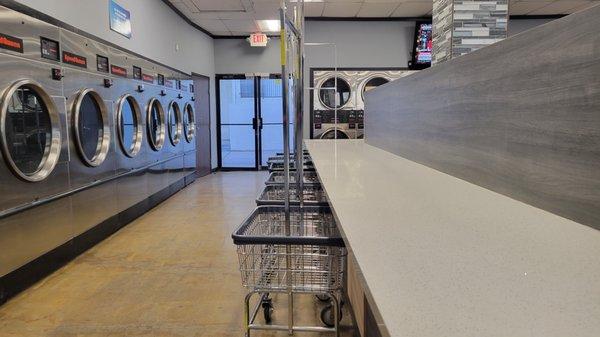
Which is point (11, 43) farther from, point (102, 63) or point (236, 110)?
point (236, 110)

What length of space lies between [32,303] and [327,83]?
6.45m

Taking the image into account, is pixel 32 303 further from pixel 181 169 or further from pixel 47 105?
pixel 181 169

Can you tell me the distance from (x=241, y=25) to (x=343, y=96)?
2312 mm

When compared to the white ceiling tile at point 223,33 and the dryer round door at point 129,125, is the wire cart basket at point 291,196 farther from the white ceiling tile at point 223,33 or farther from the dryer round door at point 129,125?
the white ceiling tile at point 223,33

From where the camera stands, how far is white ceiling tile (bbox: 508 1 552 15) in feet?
23.2

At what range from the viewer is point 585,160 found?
96 centimetres

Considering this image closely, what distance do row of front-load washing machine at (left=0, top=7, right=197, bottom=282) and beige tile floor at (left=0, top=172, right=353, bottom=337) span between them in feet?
0.96

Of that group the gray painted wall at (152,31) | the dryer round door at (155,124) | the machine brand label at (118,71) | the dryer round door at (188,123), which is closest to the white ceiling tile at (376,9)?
the gray painted wall at (152,31)

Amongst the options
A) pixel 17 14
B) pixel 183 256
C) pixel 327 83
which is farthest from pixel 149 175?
pixel 327 83

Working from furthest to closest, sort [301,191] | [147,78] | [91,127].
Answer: [147,78] → [91,127] → [301,191]

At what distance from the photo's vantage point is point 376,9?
24.3ft

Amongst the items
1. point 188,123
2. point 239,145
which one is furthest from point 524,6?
point 239,145

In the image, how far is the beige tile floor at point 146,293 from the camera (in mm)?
2439

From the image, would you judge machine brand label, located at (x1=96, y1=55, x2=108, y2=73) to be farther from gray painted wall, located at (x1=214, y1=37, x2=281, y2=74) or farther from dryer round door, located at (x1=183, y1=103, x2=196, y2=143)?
gray painted wall, located at (x1=214, y1=37, x2=281, y2=74)
